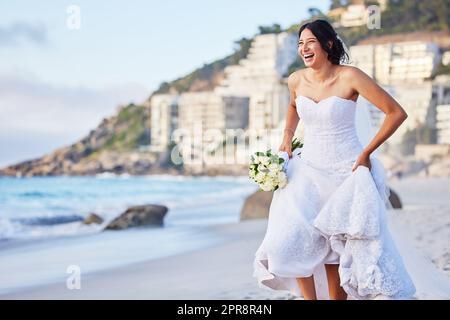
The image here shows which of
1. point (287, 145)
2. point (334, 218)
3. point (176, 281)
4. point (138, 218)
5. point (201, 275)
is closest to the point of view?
point (334, 218)

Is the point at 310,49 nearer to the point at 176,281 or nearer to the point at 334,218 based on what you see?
the point at 334,218

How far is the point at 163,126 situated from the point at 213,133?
2.82 meters

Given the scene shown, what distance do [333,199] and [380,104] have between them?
0.34 meters

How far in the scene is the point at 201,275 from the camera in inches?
178

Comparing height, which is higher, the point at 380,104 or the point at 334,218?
the point at 380,104

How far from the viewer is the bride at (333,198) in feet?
7.60

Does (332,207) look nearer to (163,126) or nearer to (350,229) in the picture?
(350,229)

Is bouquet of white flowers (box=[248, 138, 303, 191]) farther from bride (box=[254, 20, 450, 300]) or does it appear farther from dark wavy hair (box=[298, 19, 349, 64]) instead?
dark wavy hair (box=[298, 19, 349, 64])

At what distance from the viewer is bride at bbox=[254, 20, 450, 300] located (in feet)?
7.60

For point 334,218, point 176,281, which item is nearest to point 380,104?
point 334,218

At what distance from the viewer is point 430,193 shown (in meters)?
14.4

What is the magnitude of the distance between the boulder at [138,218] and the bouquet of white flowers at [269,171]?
6.14 m

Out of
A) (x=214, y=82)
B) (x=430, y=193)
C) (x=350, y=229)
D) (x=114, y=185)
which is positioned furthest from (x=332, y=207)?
(x=214, y=82)

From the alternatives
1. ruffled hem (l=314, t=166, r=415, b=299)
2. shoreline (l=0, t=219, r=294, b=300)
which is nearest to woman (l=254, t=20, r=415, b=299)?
ruffled hem (l=314, t=166, r=415, b=299)
